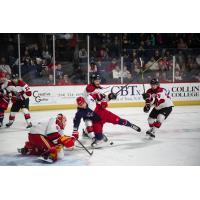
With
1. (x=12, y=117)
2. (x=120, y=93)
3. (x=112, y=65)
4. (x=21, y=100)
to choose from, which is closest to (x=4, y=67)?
(x=21, y=100)

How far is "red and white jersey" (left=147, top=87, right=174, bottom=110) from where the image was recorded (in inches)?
156

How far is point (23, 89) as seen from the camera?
3.86 metres

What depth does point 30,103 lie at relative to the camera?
3873mm

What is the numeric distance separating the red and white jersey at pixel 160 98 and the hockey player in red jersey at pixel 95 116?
0.41 metres

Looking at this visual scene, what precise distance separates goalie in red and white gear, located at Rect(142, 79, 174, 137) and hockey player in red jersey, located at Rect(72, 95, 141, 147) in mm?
322

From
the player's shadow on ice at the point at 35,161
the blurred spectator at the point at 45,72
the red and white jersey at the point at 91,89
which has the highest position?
the blurred spectator at the point at 45,72

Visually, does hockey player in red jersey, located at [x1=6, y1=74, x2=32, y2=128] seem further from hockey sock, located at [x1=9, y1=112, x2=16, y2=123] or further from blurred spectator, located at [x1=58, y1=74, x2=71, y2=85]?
blurred spectator, located at [x1=58, y1=74, x2=71, y2=85]

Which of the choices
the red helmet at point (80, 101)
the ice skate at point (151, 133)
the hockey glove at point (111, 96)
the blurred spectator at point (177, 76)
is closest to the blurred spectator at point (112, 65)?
the hockey glove at point (111, 96)

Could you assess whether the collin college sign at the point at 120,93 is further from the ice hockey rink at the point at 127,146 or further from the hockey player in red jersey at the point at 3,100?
the hockey player in red jersey at the point at 3,100

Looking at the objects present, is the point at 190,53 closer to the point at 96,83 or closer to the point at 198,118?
the point at 198,118

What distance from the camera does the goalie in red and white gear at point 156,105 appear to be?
3.93 metres

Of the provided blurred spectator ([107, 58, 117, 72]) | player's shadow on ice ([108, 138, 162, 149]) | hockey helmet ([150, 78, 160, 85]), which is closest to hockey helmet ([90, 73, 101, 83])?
blurred spectator ([107, 58, 117, 72])
